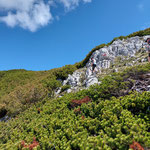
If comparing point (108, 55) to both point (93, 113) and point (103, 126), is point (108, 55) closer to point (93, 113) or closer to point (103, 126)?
point (93, 113)

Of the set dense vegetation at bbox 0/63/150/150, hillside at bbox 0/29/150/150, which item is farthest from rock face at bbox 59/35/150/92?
dense vegetation at bbox 0/63/150/150

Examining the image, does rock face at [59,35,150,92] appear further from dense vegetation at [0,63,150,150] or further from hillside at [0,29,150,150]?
dense vegetation at [0,63,150,150]

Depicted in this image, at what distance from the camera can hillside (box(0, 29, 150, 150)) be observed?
5176mm

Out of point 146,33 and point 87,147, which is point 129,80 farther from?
point 146,33

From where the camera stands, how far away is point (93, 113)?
819 centimetres

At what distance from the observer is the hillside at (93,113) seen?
5.18 meters

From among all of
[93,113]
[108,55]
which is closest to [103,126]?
[93,113]

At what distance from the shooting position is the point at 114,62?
2162 centimetres

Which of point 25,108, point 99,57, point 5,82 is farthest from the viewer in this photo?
point 5,82

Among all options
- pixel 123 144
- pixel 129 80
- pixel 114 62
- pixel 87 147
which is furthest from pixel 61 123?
pixel 114 62

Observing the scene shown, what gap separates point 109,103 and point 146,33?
25800 mm

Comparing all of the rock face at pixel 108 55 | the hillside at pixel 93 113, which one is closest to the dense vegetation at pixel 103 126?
the hillside at pixel 93 113

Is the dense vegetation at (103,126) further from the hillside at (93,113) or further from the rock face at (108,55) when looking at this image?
the rock face at (108,55)

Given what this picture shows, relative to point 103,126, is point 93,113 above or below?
above
